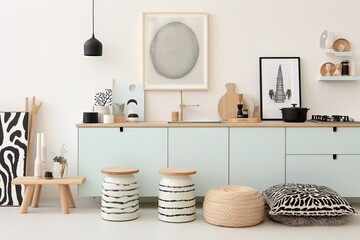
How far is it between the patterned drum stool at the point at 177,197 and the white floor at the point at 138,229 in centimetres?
8

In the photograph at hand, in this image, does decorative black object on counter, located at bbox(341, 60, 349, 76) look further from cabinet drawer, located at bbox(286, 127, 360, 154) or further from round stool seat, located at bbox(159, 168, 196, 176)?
round stool seat, located at bbox(159, 168, 196, 176)

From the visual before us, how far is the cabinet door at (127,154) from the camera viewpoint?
432 centimetres

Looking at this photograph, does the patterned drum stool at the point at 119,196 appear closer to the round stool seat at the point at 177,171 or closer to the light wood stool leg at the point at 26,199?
the round stool seat at the point at 177,171

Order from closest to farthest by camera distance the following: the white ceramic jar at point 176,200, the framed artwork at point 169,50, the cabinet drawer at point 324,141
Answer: the white ceramic jar at point 176,200 → the cabinet drawer at point 324,141 → the framed artwork at point 169,50

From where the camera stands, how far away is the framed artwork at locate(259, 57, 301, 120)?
15.7 ft

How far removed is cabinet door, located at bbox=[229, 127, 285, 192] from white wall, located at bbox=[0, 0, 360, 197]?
1.99 feet

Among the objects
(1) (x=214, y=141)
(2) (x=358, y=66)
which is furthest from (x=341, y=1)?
(1) (x=214, y=141)

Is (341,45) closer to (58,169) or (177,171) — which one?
(177,171)

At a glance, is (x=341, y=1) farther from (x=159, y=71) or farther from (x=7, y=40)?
(x=7, y=40)

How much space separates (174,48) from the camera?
4809 mm

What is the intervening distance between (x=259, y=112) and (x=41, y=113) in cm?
245

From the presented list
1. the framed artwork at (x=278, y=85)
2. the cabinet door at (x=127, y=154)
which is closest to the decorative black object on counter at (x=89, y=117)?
the cabinet door at (x=127, y=154)

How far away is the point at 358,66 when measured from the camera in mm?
4812

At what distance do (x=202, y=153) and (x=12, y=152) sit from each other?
2.04 m
